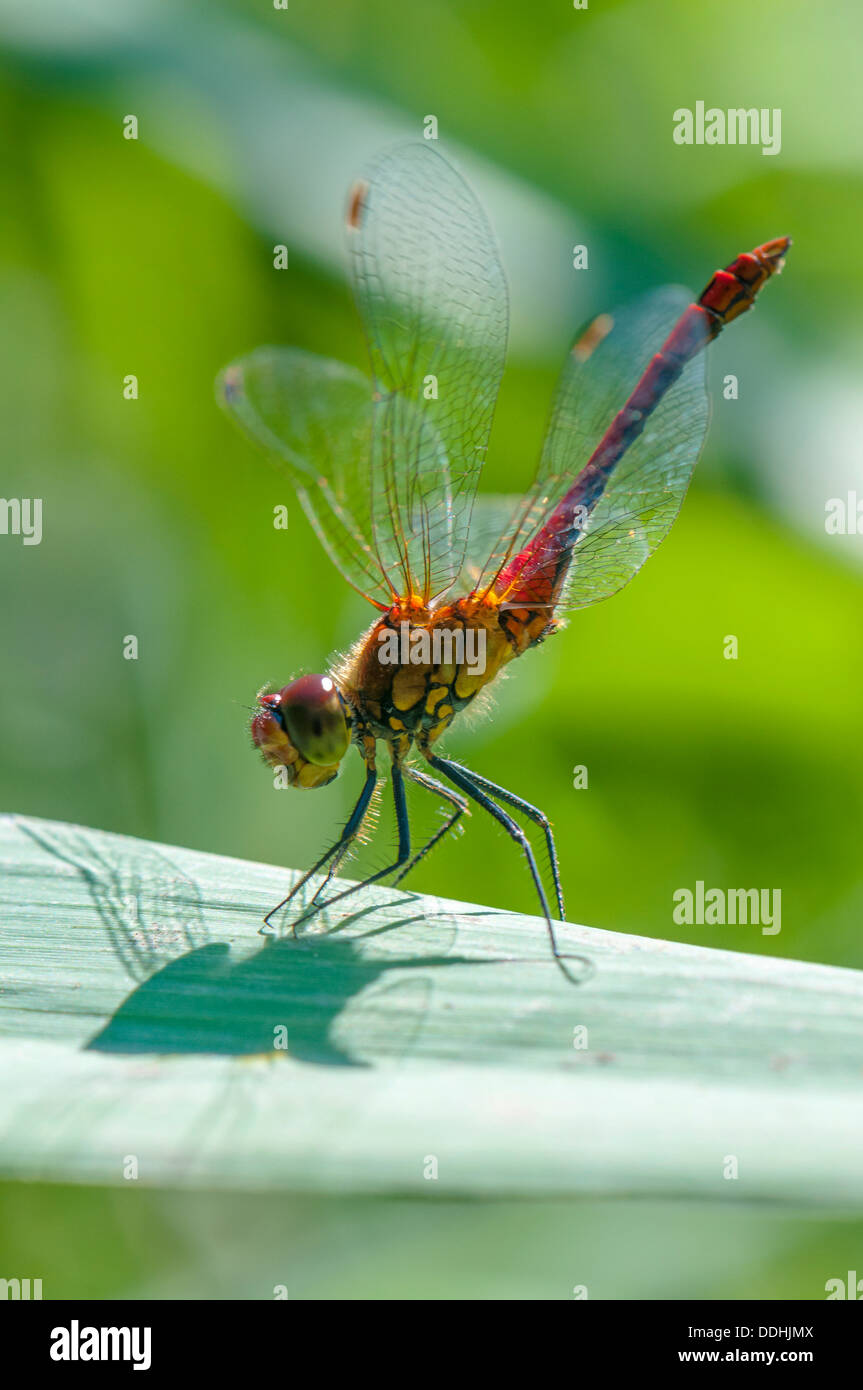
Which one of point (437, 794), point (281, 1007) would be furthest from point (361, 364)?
point (281, 1007)

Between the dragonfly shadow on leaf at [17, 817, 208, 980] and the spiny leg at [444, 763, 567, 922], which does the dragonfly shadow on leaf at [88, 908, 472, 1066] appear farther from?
the spiny leg at [444, 763, 567, 922]

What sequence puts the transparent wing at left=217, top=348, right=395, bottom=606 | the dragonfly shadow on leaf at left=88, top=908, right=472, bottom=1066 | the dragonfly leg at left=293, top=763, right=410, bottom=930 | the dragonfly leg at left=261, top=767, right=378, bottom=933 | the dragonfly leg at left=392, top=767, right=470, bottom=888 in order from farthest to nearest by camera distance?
the transparent wing at left=217, top=348, right=395, bottom=606 → the dragonfly leg at left=392, top=767, right=470, bottom=888 → the dragonfly leg at left=261, top=767, right=378, bottom=933 → the dragonfly leg at left=293, top=763, right=410, bottom=930 → the dragonfly shadow on leaf at left=88, top=908, right=472, bottom=1066

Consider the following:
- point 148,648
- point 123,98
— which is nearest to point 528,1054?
point 148,648

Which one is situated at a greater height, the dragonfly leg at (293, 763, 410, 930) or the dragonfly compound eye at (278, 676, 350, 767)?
the dragonfly compound eye at (278, 676, 350, 767)

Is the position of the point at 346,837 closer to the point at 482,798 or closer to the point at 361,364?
the point at 482,798

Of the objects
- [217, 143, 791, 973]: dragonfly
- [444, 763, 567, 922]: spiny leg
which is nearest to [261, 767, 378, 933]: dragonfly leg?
[217, 143, 791, 973]: dragonfly
